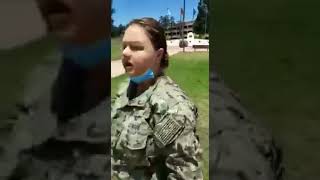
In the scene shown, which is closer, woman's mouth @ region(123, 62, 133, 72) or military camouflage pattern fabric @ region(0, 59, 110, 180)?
woman's mouth @ region(123, 62, 133, 72)

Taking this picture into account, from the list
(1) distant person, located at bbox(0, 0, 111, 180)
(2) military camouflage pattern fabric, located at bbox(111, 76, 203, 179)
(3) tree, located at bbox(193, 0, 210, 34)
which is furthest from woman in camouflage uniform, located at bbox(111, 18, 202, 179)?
(3) tree, located at bbox(193, 0, 210, 34)

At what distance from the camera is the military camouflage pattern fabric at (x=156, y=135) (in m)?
3.56

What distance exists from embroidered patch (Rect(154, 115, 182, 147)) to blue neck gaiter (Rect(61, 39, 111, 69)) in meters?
0.44

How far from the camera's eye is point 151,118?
362cm

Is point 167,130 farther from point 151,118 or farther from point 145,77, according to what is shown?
point 145,77

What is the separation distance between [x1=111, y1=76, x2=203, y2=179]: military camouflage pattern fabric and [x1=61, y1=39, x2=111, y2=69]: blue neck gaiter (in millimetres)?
205

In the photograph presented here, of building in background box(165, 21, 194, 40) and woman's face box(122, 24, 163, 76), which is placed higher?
building in background box(165, 21, 194, 40)

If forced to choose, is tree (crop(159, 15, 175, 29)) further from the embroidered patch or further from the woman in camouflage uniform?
the embroidered patch

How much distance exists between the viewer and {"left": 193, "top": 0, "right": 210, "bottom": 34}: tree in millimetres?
3648

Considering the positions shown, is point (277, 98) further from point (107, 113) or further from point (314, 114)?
point (107, 113)

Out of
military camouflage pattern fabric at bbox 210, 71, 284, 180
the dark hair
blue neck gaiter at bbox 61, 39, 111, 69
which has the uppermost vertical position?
the dark hair

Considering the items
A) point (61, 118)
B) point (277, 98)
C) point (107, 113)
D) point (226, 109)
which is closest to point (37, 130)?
point (61, 118)

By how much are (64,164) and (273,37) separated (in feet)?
4.03

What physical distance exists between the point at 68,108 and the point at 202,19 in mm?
800
